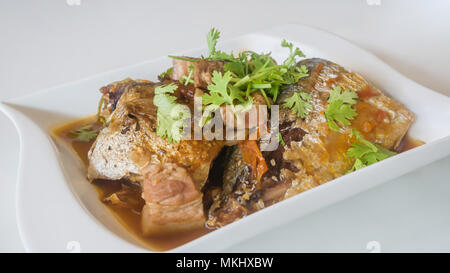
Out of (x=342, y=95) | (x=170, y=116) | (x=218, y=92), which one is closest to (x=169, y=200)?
(x=170, y=116)

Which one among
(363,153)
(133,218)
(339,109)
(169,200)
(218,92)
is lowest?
(133,218)

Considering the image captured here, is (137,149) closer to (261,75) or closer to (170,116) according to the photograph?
(170,116)

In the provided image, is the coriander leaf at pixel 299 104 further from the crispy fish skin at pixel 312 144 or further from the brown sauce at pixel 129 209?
the brown sauce at pixel 129 209

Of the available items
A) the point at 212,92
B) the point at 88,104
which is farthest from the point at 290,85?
the point at 88,104

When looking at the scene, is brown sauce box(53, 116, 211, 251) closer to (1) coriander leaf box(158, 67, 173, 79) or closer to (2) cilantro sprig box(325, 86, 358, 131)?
(1) coriander leaf box(158, 67, 173, 79)

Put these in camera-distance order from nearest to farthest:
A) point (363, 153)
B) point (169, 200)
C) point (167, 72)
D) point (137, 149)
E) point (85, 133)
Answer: point (169, 200)
point (137, 149)
point (363, 153)
point (85, 133)
point (167, 72)

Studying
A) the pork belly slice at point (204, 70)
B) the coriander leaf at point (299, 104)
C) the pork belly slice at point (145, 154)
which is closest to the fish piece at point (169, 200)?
the pork belly slice at point (145, 154)
